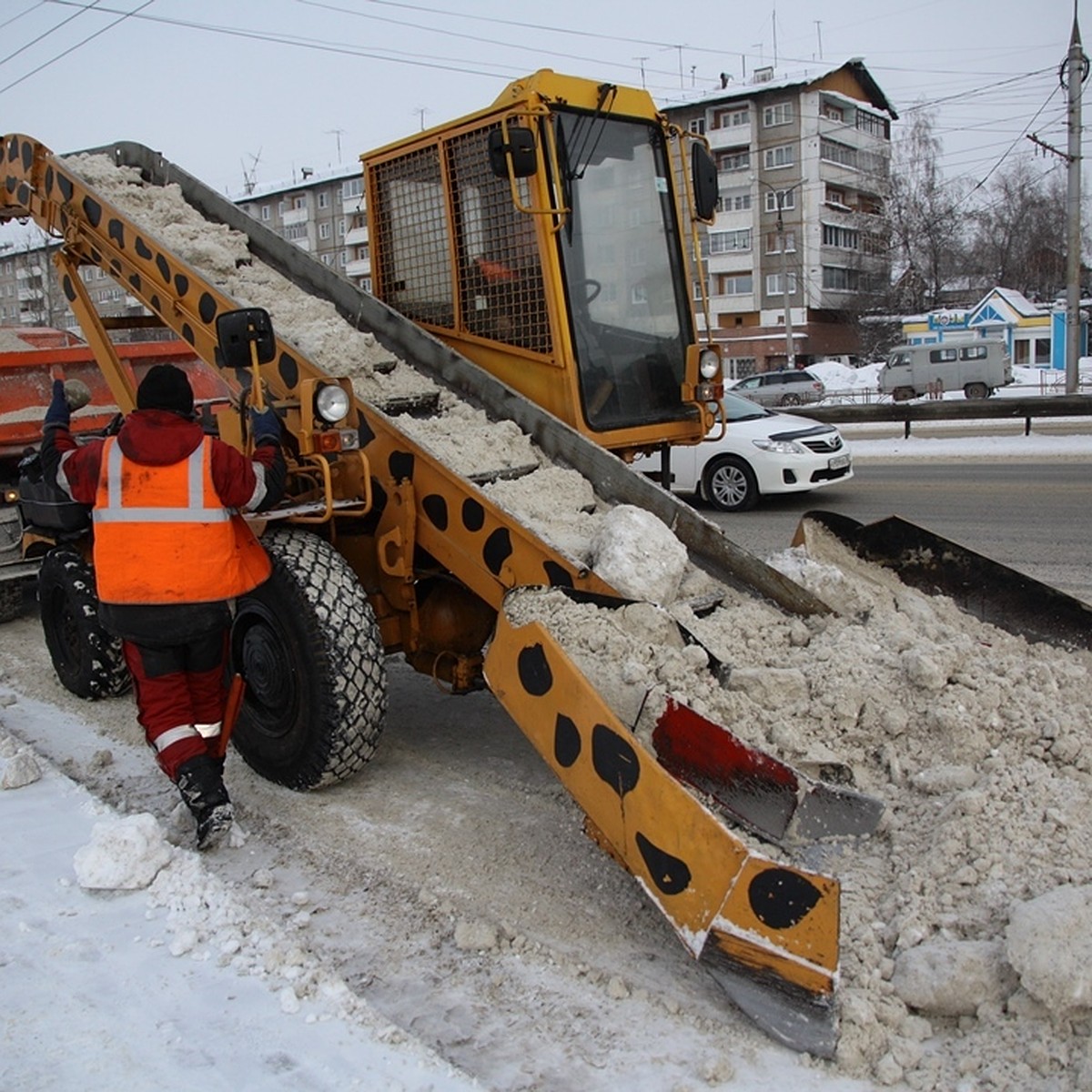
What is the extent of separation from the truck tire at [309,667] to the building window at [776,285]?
57016 millimetres

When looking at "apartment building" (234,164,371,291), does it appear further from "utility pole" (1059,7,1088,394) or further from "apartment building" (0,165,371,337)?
"utility pole" (1059,7,1088,394)

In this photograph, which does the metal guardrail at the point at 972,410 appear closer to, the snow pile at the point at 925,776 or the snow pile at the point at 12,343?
the snow pile at the point at 12,343

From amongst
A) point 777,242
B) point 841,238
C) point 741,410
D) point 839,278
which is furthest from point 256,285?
point 841,238

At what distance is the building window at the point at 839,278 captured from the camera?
60.4 metres

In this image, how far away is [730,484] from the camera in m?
12.2

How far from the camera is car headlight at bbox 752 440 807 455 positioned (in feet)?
39.2

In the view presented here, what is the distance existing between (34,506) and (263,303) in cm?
169

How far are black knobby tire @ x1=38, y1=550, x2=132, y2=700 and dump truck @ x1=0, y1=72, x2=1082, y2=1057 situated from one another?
2cm

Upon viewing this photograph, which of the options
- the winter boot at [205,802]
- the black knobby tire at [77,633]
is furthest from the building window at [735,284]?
the winter boot at [205,802]

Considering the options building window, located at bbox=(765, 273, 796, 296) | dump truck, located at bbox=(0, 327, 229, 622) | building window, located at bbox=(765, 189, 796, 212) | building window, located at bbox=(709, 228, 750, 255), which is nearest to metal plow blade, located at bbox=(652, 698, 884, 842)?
dump truck, located at bbox=(0, 327, 229, 622)

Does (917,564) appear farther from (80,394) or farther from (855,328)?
(855,328)

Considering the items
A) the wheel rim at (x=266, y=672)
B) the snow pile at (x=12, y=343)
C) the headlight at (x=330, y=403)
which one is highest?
the snow pile at (x=12, y=343)

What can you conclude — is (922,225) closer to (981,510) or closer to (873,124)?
(873,124)

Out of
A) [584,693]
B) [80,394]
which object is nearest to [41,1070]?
[584,693]
